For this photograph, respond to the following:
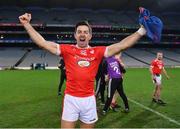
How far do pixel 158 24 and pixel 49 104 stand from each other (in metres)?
9.66

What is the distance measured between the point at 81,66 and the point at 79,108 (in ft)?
2.11

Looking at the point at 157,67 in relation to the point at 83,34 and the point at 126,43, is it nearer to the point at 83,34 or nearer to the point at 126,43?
the point at 126,43

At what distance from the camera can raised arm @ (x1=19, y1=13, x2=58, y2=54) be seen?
5.68 m

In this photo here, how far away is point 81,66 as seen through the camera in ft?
19.5

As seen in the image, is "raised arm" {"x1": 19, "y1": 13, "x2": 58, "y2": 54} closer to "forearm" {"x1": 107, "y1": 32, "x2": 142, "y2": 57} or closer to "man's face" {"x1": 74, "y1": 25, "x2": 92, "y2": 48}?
"man's face" {"x1": 74, "y1": 25, "x2": 92, "y2": 48}

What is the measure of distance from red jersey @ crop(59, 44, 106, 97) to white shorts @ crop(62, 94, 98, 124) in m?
0.08

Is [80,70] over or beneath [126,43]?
beneath

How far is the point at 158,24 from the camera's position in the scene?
5.62 m

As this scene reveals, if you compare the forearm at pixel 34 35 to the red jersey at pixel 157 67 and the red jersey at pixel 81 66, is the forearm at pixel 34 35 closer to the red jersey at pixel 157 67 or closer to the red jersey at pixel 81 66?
the red jersey at pixel 81 66

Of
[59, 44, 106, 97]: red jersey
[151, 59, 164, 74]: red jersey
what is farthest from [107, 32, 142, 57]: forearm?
[151, 59, 164, 74]: red jersey

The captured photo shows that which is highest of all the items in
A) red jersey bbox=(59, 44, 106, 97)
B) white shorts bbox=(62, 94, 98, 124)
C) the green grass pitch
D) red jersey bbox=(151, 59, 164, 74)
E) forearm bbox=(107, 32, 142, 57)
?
forearm bbox=(107, 32, 142, 57)

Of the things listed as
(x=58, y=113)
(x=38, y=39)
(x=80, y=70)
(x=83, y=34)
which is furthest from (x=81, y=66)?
(x=58, y=113)

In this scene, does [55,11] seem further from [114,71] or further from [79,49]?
[79,49]

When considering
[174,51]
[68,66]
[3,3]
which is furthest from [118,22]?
[68,66]
